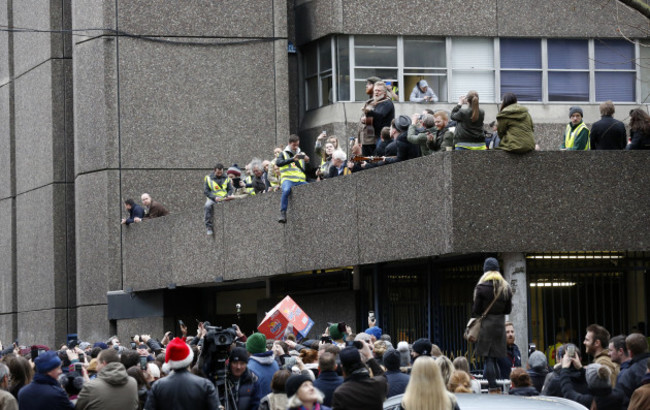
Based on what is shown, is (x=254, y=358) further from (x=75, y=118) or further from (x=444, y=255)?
(x=75, y=118)

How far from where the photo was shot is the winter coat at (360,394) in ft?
36.2

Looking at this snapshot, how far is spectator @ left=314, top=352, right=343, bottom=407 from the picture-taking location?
1264 cm

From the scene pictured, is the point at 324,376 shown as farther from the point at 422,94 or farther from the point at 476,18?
the point at 476,18

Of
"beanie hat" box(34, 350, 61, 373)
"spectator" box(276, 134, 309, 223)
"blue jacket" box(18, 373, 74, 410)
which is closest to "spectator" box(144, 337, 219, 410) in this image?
"blue jacket" box(18, 373, 74, 410)

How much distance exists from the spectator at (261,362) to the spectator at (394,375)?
114 centimetres

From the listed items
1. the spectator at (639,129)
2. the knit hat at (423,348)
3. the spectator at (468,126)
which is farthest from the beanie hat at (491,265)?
the spectator at (639,129)

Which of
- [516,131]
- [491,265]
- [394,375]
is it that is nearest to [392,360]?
[394,375]

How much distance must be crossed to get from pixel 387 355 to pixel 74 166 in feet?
72.6

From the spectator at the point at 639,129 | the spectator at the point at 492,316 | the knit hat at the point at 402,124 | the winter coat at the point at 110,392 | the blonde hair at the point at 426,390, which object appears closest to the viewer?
the blonde hair at the point at 426,390

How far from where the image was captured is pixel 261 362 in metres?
13.8

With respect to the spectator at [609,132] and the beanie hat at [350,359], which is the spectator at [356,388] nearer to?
the beanie hat at [350,359]

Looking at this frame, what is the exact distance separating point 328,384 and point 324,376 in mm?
102

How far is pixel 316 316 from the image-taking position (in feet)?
88.9

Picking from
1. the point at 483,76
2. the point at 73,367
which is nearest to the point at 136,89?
the point at 483,76
